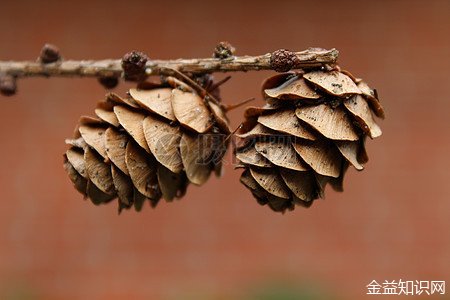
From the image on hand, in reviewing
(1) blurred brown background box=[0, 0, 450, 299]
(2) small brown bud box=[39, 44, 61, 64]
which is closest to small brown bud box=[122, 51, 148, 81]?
(2) small brown bud box=[39, 44, 61, 64]

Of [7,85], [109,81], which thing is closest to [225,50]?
[109,81]

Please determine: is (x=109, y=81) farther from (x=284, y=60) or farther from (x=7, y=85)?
(x=284, y=60)

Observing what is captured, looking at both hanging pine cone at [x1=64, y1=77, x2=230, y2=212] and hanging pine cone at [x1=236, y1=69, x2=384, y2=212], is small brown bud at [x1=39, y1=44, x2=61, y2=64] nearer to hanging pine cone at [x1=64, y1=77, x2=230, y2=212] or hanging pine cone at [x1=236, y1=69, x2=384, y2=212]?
hanging pine cone at [x1=64, y1=77, x2=230, y2=212]

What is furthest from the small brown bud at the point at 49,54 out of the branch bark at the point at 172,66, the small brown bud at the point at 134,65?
the small brown bud at the point at 134,65

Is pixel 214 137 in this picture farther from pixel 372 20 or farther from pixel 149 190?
pixel 372 20

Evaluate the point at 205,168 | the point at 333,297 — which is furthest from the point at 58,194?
the point at 205,168
